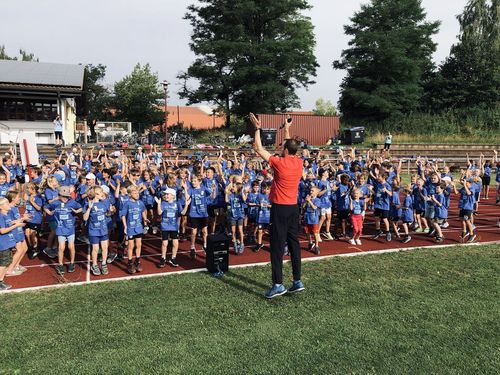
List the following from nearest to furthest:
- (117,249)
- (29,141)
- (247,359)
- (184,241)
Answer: (247,359), (117,249), (184,241), (29,141)

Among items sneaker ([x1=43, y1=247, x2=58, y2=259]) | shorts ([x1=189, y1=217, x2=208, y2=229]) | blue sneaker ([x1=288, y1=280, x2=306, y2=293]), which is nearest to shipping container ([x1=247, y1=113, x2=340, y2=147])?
shorts ([x1=189, y1=217, x2=208, y2=229])

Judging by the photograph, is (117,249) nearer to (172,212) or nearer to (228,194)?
(172,212)

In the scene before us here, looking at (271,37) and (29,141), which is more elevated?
(271,37)

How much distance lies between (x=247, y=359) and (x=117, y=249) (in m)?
5.91

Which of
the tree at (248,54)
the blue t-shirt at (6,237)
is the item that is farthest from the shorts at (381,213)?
the tree at (248,54)

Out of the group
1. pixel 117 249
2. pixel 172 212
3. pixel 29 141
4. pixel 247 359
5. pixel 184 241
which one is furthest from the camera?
pixel 29 141

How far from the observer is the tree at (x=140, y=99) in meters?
48.5

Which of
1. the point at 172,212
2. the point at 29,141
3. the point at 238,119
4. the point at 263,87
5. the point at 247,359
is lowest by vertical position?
the point at 247,359

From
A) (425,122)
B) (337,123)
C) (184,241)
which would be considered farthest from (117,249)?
(425,122)

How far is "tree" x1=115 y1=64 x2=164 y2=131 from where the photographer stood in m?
48.5

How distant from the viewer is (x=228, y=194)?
33.5 ft

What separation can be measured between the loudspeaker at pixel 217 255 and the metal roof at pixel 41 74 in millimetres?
25762

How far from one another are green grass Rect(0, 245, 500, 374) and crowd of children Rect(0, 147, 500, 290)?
142 centimetres

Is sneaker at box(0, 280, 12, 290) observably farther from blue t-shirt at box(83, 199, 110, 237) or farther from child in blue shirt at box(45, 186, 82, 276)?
blue t-shirt at box(83, 199, 110, 237)
